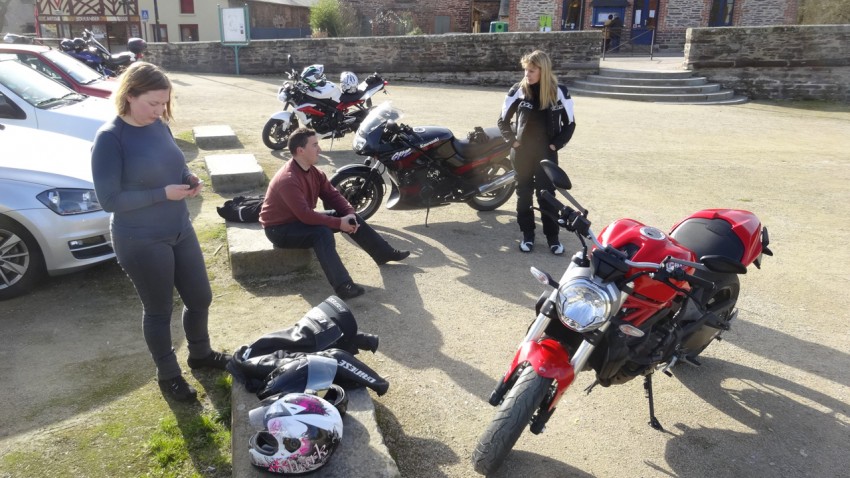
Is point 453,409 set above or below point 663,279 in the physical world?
below

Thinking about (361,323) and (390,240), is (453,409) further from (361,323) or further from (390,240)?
(390,240)

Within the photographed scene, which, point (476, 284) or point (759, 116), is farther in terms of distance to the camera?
point (759, 116)

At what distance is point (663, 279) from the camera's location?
9.27ft

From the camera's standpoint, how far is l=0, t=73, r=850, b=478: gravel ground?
11.1 feet

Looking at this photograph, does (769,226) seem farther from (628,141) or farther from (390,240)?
(628,141)

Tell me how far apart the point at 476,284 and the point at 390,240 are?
1325 millimetres

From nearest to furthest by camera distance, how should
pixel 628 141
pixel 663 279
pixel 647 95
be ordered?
1. pixel 663 279
2. pixel 628 141
3. pixel 647 95

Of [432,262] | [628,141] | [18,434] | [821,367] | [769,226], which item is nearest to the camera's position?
[18,434]

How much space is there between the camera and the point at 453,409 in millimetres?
3703

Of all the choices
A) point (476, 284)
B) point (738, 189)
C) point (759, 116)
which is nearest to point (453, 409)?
point (476, 284)

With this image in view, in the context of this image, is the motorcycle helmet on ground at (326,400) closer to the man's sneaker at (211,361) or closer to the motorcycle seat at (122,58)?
the man's sneaker at (211,361)


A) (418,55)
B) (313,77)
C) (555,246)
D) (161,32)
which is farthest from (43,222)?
(161,32)

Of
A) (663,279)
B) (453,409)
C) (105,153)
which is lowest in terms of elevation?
(453,409)

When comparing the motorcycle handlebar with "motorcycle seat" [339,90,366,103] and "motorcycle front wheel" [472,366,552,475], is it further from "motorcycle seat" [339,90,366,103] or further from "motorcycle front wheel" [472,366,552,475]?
"motorcycle seat" [339,90,366,103]
